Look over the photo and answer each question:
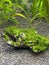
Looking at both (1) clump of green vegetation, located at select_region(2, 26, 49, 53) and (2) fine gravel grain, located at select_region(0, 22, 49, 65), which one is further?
(1) clump of green vegetation, located at select_region(2, 26, 49, 53)

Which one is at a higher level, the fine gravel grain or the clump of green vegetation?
the clump of green vegetation

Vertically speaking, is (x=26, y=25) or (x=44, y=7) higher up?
(x=44, y=7)

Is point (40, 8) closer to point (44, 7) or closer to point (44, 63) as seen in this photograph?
point (44, 7)

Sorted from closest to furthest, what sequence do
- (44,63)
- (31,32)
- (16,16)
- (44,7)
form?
(44,63) → (31,32) → (44,7) → (16,16)

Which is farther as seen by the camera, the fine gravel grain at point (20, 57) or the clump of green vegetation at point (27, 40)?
the clump of green vegetation at point (27, 40)

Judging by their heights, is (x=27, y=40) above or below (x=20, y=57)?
above

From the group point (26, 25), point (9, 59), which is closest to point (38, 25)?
point (26, 25)

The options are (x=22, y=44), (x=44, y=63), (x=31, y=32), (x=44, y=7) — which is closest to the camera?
(x=44, y=63)

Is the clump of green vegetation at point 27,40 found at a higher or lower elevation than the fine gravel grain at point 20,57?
higher
